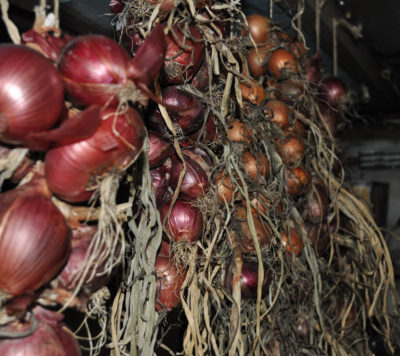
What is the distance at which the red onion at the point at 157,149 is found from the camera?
76 cm

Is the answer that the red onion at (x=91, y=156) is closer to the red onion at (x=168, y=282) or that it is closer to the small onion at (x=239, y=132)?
the red onion at (x=168, y=282)

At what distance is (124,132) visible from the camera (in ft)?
1.67

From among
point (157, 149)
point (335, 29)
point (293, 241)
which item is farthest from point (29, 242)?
point (335, 29)

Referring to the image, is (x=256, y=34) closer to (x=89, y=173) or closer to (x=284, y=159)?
(x=284, y=159)

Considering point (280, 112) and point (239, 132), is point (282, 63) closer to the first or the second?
point (280, 112)

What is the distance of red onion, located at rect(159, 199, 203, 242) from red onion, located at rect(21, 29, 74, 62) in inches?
12.9

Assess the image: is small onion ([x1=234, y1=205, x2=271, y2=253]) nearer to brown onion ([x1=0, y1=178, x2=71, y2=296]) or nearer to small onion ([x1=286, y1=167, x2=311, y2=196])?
small onion ([x1=286, y1=167, x2=311, y2=196])

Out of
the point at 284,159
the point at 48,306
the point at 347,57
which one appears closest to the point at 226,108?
the point at 284,159

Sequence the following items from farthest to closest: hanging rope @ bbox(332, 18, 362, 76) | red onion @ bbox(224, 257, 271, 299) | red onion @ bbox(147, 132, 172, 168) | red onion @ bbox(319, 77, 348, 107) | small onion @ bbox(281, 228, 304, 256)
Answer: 1. hanging rope @ bbox(332, 18, 362, 76)
2. red onion @ bbox(319, 77, 348, 107)
3. small onion @ bbox(281, 228, 304, 256)
4. red onion @ bbox(224, 257, 271, 299)
5. red onion @ bbox(147, 132, 172, 168)

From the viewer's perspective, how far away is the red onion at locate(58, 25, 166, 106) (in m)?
0.50

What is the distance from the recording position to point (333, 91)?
1461mm

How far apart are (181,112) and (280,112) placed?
45 cm

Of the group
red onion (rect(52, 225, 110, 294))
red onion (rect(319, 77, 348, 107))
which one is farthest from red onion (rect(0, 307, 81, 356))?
red onion (rect(319, 77, 348, 107))

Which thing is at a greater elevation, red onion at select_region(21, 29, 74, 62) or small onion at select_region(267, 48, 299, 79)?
red onion at select_region(21, 29, 74, 62)
